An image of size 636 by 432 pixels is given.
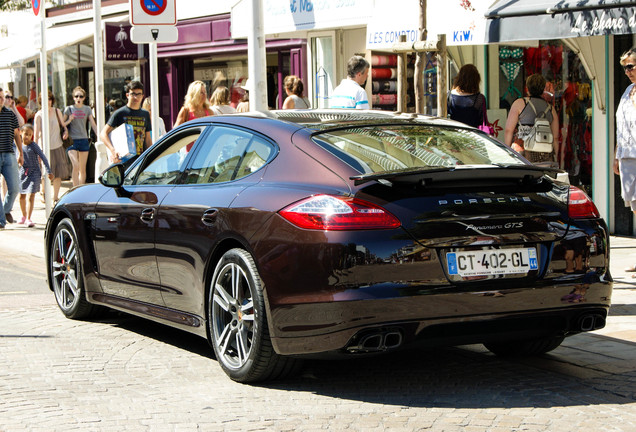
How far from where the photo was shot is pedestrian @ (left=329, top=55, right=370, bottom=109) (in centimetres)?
1103

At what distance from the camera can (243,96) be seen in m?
20.5

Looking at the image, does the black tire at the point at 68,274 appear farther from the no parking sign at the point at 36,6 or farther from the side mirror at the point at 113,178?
the no parking sign at the point at 36,6

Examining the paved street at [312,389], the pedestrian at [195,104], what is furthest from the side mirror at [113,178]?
the pedestrian at [195,104]

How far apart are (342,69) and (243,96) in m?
3.23

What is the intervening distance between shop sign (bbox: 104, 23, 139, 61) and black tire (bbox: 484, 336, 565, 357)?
16.3 m

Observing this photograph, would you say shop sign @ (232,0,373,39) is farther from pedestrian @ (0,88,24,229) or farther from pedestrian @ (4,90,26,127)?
pedestrian @ (4,90,26,127)

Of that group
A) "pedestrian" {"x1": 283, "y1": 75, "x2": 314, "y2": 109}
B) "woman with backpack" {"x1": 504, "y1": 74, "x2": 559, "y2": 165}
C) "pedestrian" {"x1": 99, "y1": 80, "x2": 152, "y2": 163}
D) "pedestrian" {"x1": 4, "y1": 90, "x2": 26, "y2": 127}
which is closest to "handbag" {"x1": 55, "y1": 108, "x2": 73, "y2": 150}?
"pedestrian" {"x1": 4, "y1": 90, "x2": 26, "y2": 127}

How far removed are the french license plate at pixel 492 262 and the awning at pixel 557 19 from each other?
5394 millimetres

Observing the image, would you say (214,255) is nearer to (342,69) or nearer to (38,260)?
(38,260)

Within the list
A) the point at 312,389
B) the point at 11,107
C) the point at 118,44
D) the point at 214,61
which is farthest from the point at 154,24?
the point at 118,44

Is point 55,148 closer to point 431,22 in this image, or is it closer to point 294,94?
point 294,94

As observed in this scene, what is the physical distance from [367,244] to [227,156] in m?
1.49

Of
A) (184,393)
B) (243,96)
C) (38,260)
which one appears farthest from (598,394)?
(243,96)

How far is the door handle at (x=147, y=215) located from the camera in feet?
22.7
